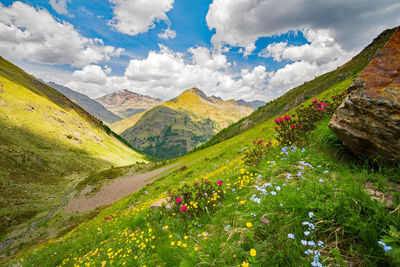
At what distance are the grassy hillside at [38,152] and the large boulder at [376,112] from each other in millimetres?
57143

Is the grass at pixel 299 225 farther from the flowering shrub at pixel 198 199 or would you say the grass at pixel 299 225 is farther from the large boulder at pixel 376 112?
the large boulder at pixel 376 112

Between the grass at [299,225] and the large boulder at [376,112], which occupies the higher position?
the large boulder at [376,112]

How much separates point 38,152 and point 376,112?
12039 cm

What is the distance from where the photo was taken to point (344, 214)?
251 cm

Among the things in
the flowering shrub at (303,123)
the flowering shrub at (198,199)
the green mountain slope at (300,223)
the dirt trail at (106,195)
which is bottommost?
the dirt trail at (106,195)

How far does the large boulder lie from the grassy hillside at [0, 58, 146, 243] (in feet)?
187

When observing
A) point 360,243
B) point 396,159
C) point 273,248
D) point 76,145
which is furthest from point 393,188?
point 76,145

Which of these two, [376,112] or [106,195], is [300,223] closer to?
[376,112]

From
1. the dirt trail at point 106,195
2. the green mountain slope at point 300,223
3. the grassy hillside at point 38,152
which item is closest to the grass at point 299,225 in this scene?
the green mountain slope at point 300,223

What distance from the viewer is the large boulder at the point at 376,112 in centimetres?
367

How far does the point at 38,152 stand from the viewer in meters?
84.5

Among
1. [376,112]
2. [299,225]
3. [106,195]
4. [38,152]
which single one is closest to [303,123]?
[376,112]

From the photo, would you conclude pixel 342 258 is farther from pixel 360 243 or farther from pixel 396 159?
pixel 396 159

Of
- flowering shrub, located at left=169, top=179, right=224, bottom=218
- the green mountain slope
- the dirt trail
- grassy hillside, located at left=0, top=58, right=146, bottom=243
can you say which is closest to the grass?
the green mountain slope
